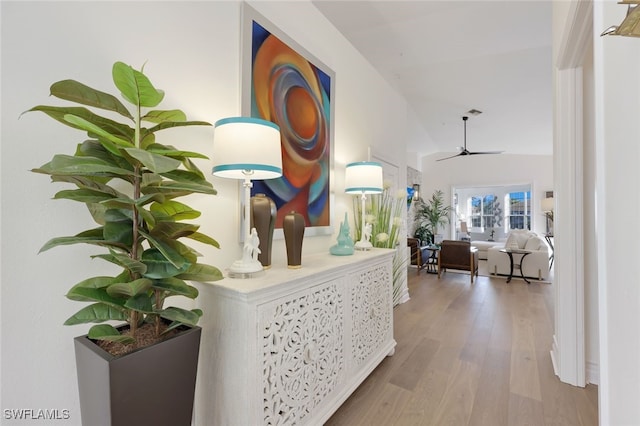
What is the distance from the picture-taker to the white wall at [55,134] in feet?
3.15

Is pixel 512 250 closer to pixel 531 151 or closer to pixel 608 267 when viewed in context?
pixel 531 151

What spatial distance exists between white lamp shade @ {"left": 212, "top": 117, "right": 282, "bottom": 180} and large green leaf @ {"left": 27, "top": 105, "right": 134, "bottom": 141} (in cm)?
37

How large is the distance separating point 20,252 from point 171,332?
572 millimetres

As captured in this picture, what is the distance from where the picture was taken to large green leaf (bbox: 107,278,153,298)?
86 centimetres

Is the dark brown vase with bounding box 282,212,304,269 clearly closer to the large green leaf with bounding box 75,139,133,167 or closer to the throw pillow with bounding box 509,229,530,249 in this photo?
the large green leaf with bounding box 75,139,133,167

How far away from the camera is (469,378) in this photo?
213 centimetres

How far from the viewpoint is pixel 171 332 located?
108 cm

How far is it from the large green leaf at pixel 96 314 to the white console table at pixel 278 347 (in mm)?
383

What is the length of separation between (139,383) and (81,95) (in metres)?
0.90

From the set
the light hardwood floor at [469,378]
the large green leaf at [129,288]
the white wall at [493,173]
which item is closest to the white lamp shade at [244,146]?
the large green leaf at [129,288]

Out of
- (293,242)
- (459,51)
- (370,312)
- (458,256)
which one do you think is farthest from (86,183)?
(458,256)

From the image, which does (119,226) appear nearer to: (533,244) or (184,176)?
(184,176)

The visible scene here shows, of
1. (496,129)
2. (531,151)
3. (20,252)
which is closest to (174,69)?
(20,252)

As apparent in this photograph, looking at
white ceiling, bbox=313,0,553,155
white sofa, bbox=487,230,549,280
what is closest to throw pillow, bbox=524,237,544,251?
white sofa, bbox=487,230,549,280
